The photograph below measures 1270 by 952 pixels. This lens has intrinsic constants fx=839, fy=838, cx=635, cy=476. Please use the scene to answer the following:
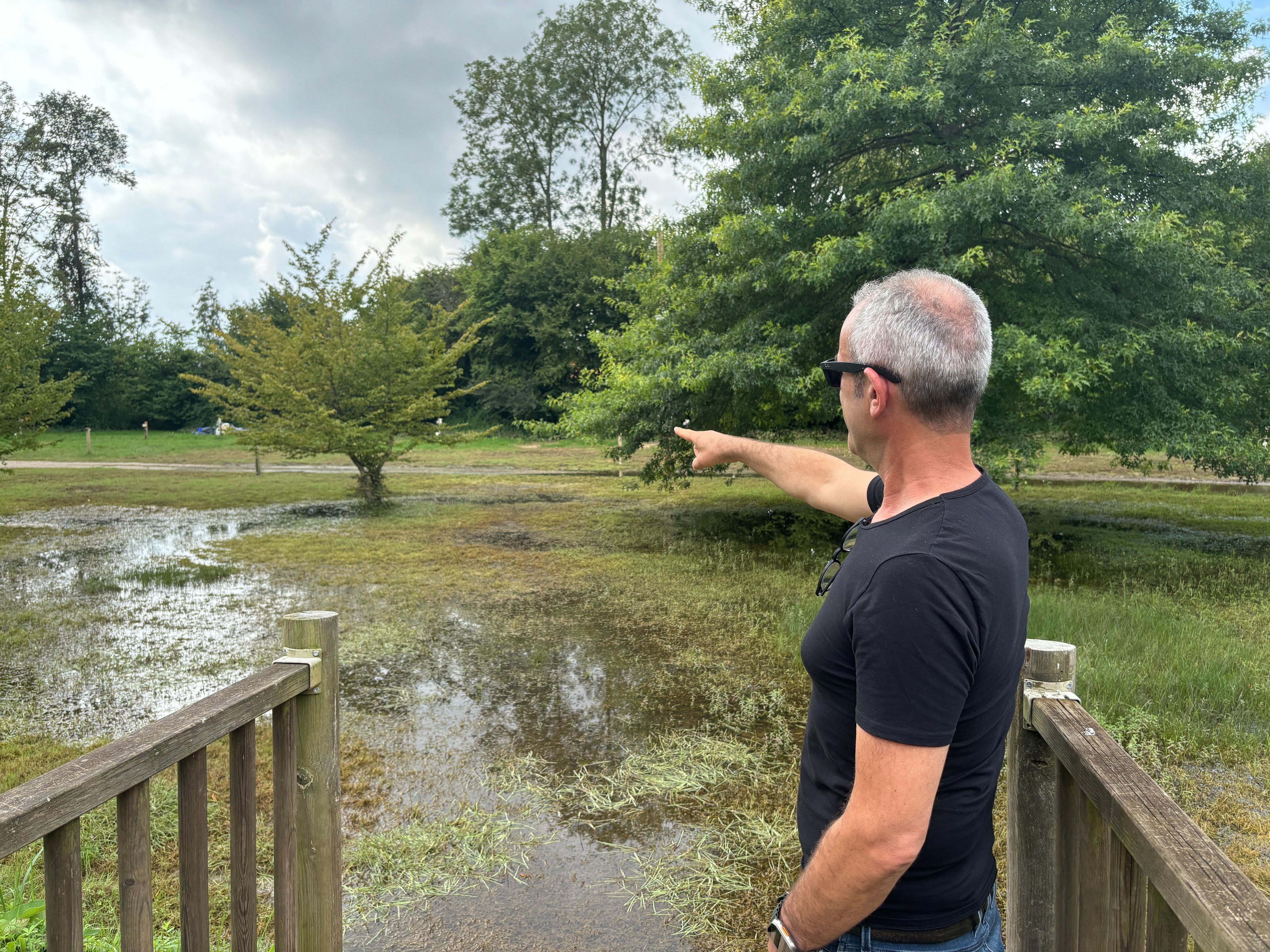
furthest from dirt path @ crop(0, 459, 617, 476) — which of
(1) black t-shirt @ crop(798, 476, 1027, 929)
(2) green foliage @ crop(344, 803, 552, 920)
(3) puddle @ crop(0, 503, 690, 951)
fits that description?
(1) black t-shirt @ crop(798, 476, 1027, 929)

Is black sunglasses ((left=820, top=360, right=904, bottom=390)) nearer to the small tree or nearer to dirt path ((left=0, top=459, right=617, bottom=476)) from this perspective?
the small tree

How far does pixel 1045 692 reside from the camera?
182cm

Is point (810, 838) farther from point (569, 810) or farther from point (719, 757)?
point (719, 757)

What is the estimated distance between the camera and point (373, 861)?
11.8 ft

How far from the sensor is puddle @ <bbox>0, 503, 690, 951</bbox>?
327 cm

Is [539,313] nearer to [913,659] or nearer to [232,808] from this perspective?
[232,808]

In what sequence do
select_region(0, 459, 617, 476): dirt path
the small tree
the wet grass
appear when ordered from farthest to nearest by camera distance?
select_region(0, 459, 617, 476): dirt path → the small tree → the wet grass

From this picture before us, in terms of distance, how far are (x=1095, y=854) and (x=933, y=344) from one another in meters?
1.03

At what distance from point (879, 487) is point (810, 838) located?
83 centimetres

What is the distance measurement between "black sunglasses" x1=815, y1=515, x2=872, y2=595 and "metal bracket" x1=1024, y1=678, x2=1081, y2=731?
1.65 ft

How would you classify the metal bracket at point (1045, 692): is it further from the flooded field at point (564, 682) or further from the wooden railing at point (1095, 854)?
the flooded field at point (564, 682)

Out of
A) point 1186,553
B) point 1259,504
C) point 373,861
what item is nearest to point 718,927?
point 373,861

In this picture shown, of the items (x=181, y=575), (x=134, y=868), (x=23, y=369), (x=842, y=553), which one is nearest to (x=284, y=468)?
Answer: (x=23, y=369)

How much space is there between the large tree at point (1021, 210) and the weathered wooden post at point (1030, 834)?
6668mm
